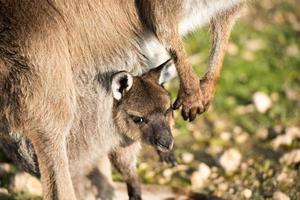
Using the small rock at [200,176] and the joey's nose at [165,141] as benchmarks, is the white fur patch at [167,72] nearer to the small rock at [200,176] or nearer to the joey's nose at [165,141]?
the joey's nose at [165,141]

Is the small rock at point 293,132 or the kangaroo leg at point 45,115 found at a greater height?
the small rock at point 293,132

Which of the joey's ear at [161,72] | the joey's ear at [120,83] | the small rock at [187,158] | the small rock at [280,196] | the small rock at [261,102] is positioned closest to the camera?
the joey's ear at [120,83]

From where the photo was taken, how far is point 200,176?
5098 millimetres

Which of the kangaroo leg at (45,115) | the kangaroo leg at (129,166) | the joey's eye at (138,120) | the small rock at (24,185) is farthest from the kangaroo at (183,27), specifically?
the small rock at (24,185)

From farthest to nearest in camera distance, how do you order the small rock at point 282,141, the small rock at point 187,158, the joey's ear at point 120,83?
the small rock at point 282,141 → the small rock at point 187,158 → the joey's ear at point 120,83

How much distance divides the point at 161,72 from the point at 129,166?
60cm

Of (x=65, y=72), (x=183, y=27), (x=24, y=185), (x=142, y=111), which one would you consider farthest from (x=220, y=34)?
(x=24, y=185)

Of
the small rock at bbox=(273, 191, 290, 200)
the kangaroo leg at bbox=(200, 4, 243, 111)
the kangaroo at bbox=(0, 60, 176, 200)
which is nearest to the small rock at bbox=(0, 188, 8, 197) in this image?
the kangaroo at bbox=(0, 60, 176, 200)

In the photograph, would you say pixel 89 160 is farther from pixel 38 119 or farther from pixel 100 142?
pixel 38 119

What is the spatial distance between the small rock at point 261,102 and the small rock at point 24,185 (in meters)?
2.06

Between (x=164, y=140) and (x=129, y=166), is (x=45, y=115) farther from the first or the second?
(x=129, y=166)

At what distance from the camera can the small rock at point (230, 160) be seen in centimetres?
520

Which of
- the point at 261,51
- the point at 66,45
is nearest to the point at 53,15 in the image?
the point at 66,45

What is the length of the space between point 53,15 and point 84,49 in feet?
0.91
